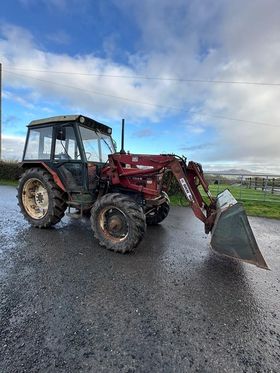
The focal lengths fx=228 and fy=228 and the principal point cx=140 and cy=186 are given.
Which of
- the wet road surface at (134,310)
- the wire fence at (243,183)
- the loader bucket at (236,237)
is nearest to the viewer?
the wet road surface at (134,310)

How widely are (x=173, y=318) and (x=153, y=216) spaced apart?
353cm

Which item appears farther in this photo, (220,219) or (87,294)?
(220,219)

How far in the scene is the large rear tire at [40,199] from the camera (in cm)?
493

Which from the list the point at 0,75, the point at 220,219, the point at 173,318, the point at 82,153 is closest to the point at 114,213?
the point at 82,153

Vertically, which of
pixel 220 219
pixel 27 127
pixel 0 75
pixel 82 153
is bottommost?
pixel 220 219

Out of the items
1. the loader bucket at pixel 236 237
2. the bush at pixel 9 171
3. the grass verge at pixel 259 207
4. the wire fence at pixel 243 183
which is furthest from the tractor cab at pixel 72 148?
the bush at pixel 9 171

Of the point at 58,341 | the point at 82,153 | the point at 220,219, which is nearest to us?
the point at 58,341

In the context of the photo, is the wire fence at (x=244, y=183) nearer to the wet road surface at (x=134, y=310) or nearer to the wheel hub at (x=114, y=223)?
the wet road surface at (x=134, y=310)

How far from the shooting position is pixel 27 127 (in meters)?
5.58

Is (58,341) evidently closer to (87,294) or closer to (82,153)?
(87,294)

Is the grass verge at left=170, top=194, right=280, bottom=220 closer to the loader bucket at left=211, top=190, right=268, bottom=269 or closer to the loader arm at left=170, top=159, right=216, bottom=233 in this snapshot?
the loader arm at left=170, top=159, right=216, bottom=233

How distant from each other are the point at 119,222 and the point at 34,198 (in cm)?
280

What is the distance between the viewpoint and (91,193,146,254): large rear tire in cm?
383

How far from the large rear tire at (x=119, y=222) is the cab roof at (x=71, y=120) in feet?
5.84
